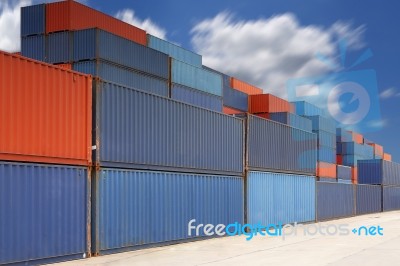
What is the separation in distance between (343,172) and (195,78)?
3845 centimetres

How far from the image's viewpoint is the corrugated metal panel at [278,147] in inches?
1025

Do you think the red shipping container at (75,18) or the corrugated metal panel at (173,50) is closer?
the red shipping container at (75,18)

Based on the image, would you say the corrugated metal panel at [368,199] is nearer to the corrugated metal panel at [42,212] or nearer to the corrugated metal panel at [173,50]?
the corrugated metal panel at [173,50]

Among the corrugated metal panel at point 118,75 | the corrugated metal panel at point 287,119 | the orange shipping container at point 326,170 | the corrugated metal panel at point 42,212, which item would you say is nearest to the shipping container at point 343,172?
the orange shipping container at point 326,170

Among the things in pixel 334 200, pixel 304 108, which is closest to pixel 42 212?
pixel 334 200

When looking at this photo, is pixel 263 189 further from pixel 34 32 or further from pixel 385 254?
pixel 34 32

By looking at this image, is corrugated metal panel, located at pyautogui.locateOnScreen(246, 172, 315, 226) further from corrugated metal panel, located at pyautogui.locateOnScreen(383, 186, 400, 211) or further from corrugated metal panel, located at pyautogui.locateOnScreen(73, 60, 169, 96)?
corrugated metal panel, located at pyautogui.locateOnScreen(383, 186, 400, 211)

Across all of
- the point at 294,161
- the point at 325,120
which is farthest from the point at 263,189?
the point at 325,120

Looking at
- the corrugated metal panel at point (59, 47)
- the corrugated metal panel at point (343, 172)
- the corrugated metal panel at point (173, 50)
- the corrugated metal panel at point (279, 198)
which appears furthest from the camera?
the corrugated metal panel at point (343, 172)

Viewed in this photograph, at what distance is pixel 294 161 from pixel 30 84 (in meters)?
19.4

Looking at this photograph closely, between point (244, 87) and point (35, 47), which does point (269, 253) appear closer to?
point (35, 47)

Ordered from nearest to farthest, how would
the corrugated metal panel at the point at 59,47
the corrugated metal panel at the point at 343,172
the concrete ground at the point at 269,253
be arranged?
the concrete ground at the point at 269,253
the corrugated metal panel at the point at 59,47
the corrugated metal panel at the point at 343,172

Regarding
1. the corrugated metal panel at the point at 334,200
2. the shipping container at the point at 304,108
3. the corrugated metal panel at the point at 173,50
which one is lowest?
the corrugated metal panel at the point at 334,200

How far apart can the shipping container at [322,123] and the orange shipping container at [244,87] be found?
9.02m
